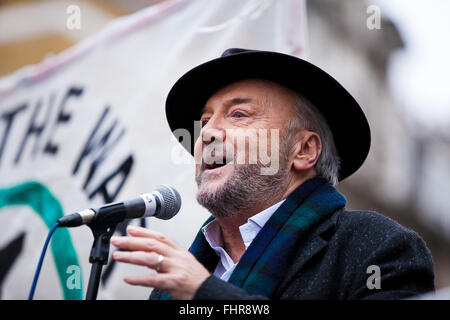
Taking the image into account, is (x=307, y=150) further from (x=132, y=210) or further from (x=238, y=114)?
(x=132, y=210)

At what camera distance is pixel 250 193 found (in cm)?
248

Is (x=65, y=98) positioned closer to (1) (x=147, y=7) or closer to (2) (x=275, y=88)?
(1) (x=147, y=7)

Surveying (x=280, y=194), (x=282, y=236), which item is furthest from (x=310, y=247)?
(x=280, y=194)

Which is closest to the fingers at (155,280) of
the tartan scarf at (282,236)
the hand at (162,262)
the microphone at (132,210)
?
the hand at (162,262)

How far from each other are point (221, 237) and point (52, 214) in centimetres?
137

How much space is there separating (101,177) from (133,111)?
0.44 m

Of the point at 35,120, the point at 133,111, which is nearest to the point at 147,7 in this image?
the point at 133,111

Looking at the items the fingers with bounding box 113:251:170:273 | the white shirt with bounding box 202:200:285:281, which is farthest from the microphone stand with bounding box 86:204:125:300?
the white shirt with bounding box 202:200:285:281

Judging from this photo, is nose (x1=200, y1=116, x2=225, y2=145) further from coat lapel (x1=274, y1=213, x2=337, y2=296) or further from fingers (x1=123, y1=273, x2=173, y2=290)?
fingers (x1=123, y1=273, x2=173, y2=290)

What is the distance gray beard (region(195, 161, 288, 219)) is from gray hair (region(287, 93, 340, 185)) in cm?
24

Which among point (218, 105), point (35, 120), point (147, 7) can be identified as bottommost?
point (218, 105)

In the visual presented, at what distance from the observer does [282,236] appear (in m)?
2.23

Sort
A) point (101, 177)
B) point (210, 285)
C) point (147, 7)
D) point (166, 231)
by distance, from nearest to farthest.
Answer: point (210, 285), point (166, 231), point (101, 177), point (147, 7)

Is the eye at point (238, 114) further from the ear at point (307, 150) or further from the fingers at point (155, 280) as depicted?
the fingers at point (155, 280)
